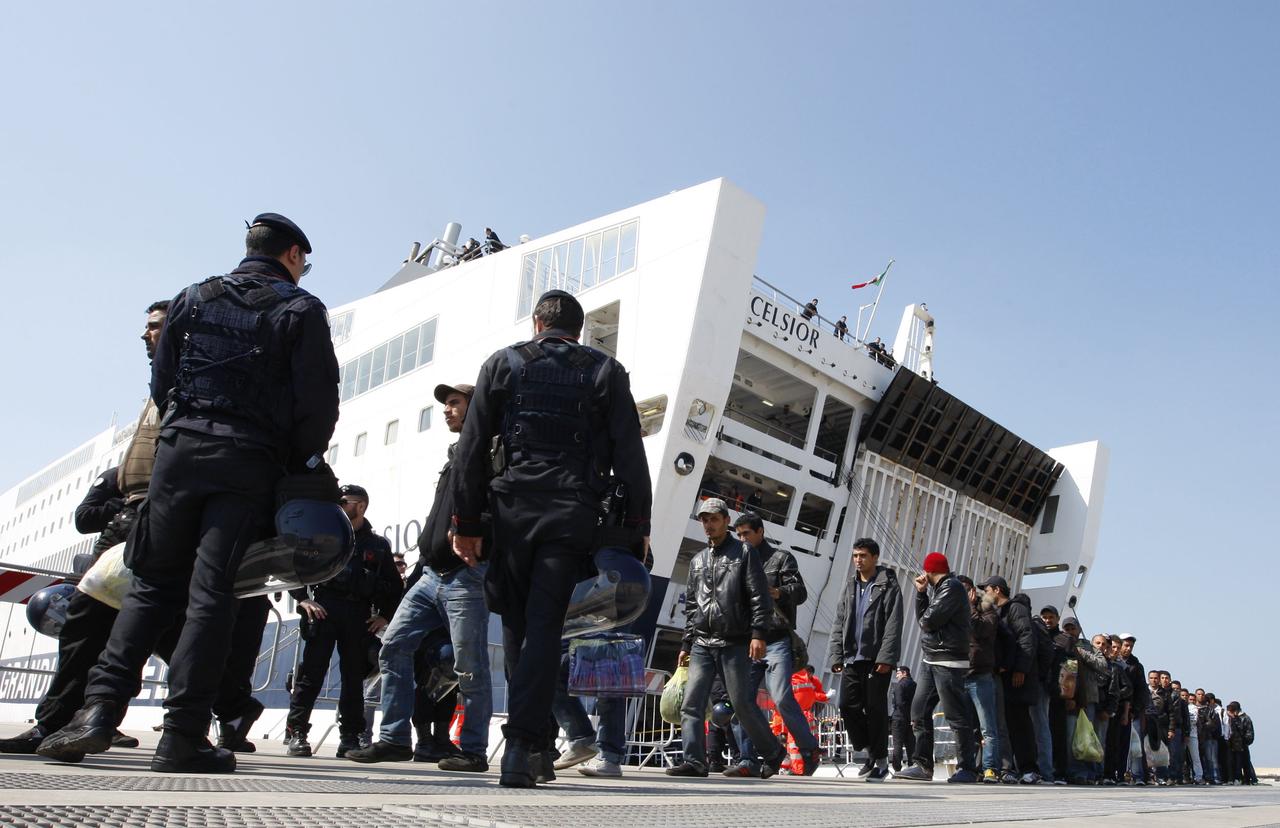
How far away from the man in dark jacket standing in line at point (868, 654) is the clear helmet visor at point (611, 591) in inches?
151

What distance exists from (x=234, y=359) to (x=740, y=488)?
18.4m

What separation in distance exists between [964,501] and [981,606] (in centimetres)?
1624

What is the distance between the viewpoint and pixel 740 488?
69.4 ft

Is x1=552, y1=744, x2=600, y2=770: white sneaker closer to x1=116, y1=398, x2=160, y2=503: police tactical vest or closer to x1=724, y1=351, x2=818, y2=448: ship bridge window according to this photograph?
x1=116, y1=398, x2=160, y2=503: police tactical vest

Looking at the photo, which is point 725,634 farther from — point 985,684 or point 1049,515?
point 1049,515

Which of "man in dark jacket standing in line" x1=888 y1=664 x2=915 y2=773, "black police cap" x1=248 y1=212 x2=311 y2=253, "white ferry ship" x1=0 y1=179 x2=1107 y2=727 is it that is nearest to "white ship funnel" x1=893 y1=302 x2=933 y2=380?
"white ferry ship" x1=0 y1=179 x2=1107 y2=727

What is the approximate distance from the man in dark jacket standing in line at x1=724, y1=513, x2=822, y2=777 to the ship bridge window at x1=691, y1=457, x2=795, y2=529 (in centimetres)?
1206

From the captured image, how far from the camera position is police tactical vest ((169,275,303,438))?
308 cm

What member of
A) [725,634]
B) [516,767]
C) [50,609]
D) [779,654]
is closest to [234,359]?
[516,767]

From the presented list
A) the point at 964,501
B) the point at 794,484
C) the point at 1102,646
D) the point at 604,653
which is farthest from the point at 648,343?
the point at 604,653

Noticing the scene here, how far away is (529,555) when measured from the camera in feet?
11.0

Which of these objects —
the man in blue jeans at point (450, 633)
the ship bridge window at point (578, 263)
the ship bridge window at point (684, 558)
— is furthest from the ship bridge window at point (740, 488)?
the man in blue jeans at point (450, 633)

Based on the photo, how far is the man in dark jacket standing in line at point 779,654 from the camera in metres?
5.92

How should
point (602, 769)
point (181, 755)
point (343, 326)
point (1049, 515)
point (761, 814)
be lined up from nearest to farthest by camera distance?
1. point (761, 814)
2. point (181, 755)
3. point (602, 769)
4. point (343, 326)
5. point (1049, 515)
